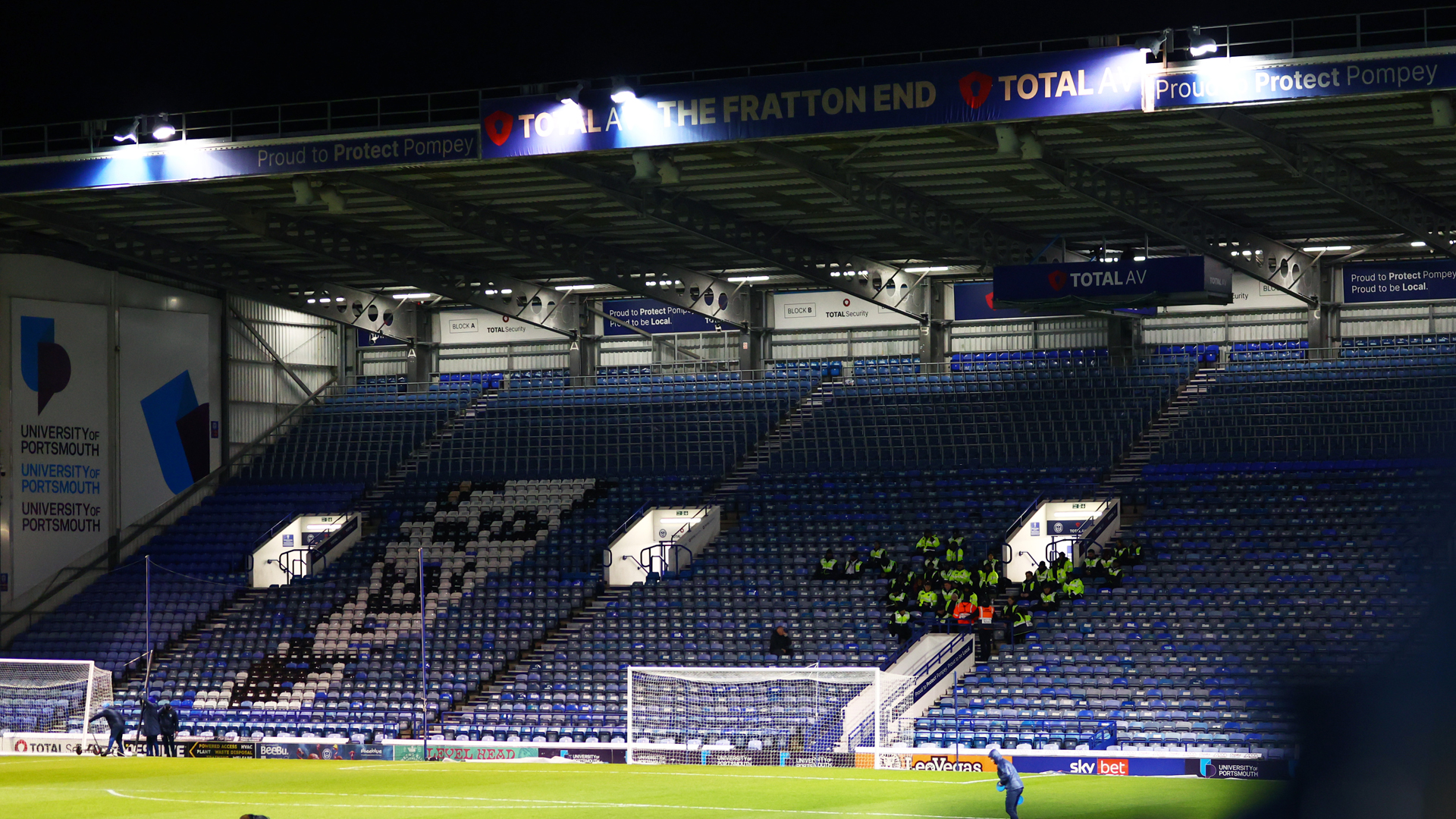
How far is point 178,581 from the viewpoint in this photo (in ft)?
121

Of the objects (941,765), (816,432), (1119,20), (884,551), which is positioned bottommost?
(941,765)

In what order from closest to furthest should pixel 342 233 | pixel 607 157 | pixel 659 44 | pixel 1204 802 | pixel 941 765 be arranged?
pixel 1204 802 < pixel 941 765 < pixel 607 157 < pixel 659 44 < pixel 342 233

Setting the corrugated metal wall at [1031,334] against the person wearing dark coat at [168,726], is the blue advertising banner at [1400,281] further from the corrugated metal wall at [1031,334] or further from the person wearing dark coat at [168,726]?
the person wearing dark coat at [168,726]

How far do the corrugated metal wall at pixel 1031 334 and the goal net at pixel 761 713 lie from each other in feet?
45.7

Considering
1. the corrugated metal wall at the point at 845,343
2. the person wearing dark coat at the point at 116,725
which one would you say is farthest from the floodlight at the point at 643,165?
the corrugated metal wall at the point at 845,343

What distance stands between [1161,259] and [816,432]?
10575 millimetres

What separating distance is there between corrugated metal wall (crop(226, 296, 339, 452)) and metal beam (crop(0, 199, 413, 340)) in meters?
1.01

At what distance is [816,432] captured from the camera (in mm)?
38031

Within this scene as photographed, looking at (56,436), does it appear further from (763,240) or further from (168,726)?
(763,240)

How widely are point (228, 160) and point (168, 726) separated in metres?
9.99

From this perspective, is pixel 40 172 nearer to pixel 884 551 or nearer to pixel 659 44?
pixel 659 44

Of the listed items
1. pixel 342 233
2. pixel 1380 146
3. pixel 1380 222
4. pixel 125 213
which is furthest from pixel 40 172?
pixel 1380 222

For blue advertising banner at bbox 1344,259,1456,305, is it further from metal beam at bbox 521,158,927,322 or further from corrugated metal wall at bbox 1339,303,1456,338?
metal beam at bbox 521,158,927,322

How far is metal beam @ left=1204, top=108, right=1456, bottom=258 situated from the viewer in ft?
83.7
